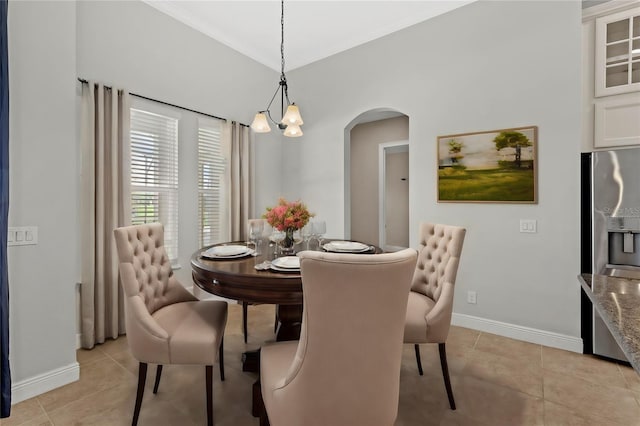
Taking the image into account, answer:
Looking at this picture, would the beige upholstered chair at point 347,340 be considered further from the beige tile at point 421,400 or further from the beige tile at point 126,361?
the beige tile at point 126,361

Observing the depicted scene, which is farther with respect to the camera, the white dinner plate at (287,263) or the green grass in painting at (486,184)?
the green grass in painting at (486,184)

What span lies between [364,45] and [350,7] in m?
0.60

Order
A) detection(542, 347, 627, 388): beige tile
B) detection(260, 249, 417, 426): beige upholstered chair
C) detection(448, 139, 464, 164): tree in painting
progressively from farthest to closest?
1. detection(448, 139, 464, 164): tree in painting
2. detection(542, 347, 627, 388): beige tile
3. detection(260, 249, 417, 426): beige upholstered chair

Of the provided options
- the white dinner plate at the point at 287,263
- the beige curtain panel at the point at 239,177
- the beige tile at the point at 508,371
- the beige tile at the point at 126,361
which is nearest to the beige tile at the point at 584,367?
the beige tile at the point at 508,371

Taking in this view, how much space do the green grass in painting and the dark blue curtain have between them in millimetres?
3259

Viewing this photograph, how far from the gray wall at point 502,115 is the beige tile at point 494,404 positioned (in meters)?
0.99

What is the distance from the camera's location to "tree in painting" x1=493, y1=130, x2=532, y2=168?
2717 millimetres

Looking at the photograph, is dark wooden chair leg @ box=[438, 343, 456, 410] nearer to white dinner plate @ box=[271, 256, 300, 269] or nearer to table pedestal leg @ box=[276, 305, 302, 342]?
table pedestal leg @ box=[276, 305, 302, 342]

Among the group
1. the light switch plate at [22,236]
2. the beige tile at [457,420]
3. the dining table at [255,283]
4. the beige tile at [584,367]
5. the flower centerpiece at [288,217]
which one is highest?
the flower centerpiece at [288,217]

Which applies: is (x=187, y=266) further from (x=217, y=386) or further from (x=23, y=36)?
(x=23, y=36)

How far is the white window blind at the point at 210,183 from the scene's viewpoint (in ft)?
11.4

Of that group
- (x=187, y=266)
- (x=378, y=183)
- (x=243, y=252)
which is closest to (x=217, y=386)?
(x=243, y=252)

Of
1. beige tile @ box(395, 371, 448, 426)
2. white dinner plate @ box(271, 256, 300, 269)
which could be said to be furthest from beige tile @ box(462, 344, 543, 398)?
white dinner plate @ box(271, 256, 300, 269)

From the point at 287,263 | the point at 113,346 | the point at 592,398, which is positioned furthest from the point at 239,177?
the point at 592,398
